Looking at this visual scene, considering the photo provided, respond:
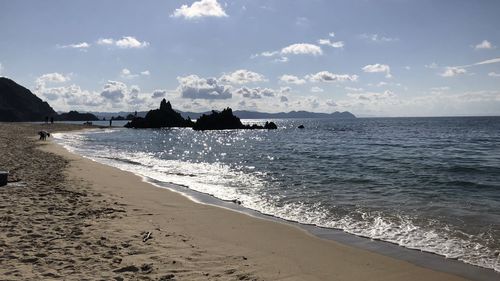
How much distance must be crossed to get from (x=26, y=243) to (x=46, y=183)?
8.75 meters

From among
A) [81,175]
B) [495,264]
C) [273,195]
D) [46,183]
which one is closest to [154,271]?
[495,264]

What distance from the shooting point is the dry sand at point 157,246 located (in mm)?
6945

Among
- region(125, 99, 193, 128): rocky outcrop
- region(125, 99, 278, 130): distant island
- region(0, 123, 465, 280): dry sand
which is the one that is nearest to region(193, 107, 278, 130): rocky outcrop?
region(125, 99, 278, 130): distant island

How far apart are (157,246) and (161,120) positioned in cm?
13983

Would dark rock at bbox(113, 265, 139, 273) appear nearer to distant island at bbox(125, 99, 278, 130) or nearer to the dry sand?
the dry sand

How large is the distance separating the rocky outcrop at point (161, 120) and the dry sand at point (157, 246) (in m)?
132

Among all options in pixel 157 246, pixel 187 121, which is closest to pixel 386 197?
pixel 157 246

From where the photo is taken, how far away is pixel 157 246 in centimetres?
852

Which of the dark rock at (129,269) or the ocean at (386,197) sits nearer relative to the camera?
the dark rock at (129,269)

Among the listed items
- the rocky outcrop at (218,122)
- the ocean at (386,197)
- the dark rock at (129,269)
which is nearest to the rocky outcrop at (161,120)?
the rocky outcrop at (218,122)

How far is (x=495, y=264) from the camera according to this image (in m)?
8.13

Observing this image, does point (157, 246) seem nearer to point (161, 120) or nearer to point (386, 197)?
point (386, 197)

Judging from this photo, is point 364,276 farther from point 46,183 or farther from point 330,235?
point 46,183

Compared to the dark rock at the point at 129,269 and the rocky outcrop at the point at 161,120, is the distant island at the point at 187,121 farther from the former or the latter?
the dark rock at the point at 129,269
